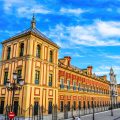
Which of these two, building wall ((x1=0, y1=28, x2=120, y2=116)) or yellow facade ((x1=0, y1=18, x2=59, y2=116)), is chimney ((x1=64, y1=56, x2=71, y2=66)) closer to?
building wall ((x1=0, y1=28, x2=120, y2=116))

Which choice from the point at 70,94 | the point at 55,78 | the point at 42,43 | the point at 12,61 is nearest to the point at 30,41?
the point at 42,43

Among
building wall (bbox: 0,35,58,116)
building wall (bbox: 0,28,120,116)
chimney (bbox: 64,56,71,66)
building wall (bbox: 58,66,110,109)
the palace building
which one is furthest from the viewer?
chimney (bbox: 64,56,71,66)

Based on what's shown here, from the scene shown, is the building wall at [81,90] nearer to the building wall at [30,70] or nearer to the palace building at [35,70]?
the palace building at [35,70]

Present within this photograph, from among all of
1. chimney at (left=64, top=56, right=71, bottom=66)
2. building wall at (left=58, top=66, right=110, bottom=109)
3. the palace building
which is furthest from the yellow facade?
chimney at (left=64, top=56, right=71, bottom=66)

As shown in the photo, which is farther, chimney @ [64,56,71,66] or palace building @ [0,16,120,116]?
chimney @ [64,56,71,66]

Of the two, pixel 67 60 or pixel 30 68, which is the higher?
pixel 67 60

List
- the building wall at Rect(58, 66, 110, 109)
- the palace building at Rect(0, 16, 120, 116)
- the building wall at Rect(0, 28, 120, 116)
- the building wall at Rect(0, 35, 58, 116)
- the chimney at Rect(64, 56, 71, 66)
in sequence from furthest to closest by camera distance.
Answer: the chimney at Rect(64, 56, 71, 66) → the building wall at Rect(58, 66, 110, 109) → the palace building at Rect(0, 16, 120, 116) → the building wall at Rect(0, 28, 120, 116) → the building wall at Rect(0, 35, 58, 116)

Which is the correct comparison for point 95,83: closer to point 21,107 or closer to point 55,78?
point 55,78

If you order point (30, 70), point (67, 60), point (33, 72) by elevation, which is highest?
point (67, 60)

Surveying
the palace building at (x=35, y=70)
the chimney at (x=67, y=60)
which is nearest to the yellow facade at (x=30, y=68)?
the palace building at (x=35, y=70)

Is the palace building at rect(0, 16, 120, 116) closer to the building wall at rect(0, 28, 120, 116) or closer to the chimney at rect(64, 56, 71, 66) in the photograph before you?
the building wall at rect(0, 28, 120, 116)

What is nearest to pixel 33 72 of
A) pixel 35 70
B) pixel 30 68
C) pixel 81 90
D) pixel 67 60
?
pixel 35 70

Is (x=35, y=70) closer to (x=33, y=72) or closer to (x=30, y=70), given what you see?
(x=33, y=72)

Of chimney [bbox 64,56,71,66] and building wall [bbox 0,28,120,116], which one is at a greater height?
chimney [bbox 64,56,71,66]
